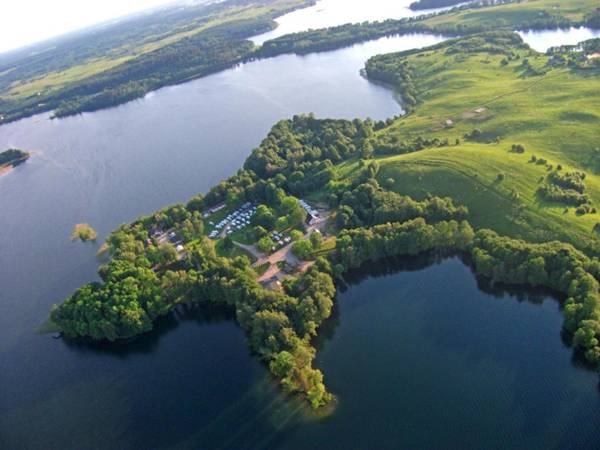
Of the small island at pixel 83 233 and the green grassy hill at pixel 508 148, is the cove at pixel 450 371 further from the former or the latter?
the small island at pixel 83 233

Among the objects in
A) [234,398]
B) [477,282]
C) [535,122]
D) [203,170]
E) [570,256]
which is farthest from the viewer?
[203,170]

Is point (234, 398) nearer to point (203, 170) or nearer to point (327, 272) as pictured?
point (327, 272)

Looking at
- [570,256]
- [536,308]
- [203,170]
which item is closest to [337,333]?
[536,308]

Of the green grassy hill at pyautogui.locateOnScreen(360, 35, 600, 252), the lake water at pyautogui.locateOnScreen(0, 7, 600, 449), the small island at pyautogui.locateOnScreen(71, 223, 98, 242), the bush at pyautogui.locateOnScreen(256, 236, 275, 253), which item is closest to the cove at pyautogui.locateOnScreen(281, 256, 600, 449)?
the lake water at pyautogui.locateOnScreen(0, 7, 600, 449)

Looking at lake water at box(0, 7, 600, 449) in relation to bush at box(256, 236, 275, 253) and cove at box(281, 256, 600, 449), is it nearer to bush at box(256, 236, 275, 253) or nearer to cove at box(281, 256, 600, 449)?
cove at box(281, 256, 600, 449)

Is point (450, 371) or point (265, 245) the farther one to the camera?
point (265, 245)

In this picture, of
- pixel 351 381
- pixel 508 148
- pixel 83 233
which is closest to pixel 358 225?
pixel 351 381

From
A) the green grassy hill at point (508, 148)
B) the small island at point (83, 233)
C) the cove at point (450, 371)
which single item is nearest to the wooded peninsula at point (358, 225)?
the green grassy hill at point (508, 148)

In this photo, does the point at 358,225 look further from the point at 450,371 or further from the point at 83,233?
the point at 83,233
